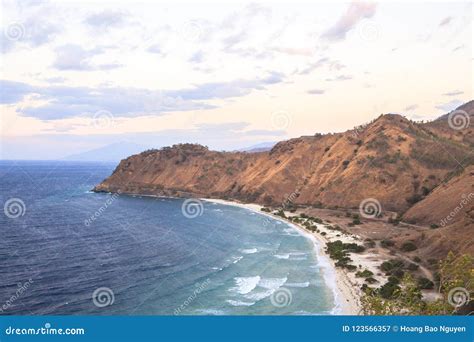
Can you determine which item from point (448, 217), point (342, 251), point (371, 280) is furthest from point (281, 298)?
point (448, 217)

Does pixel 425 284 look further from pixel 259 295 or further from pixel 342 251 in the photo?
pixel 342 251

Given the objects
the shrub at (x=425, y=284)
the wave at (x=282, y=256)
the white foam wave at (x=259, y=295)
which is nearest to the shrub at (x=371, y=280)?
the shrub at (x=425, y=284)

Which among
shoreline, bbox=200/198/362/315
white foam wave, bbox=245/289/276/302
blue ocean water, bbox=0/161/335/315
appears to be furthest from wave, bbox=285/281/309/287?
white foam wave, bbox=245/289/276/302

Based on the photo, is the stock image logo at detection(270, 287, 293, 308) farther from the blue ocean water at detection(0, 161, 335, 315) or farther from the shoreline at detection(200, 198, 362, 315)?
the shoreline at detection(200, 198, 362, 315)

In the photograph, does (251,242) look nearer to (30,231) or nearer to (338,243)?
(338,243)

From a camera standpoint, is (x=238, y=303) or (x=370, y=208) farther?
(x=370, y=208)
